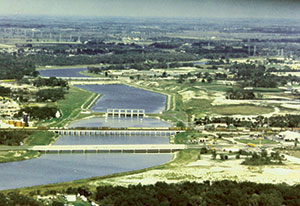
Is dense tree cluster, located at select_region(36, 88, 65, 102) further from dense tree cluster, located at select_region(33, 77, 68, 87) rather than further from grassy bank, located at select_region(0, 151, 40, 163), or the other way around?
grassy bank, located at select_region(0, 151, 40, 163)

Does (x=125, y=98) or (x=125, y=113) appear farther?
(x=125, y=98)

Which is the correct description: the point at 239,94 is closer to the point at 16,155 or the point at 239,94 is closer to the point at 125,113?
the point at 125,113

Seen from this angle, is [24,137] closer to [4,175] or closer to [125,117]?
[4,175]

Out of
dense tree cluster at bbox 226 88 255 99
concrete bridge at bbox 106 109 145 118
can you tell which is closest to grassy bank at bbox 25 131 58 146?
concrete bridge at bbox 106 109 145 118

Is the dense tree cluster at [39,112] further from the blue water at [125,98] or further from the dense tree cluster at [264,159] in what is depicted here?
the dense tree cluster at [264,159]

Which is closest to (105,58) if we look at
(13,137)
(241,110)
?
(241,110)

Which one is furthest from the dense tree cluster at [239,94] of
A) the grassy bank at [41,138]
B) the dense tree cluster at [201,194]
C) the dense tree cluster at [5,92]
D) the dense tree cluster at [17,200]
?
the dense tree cluster at [17,200]
